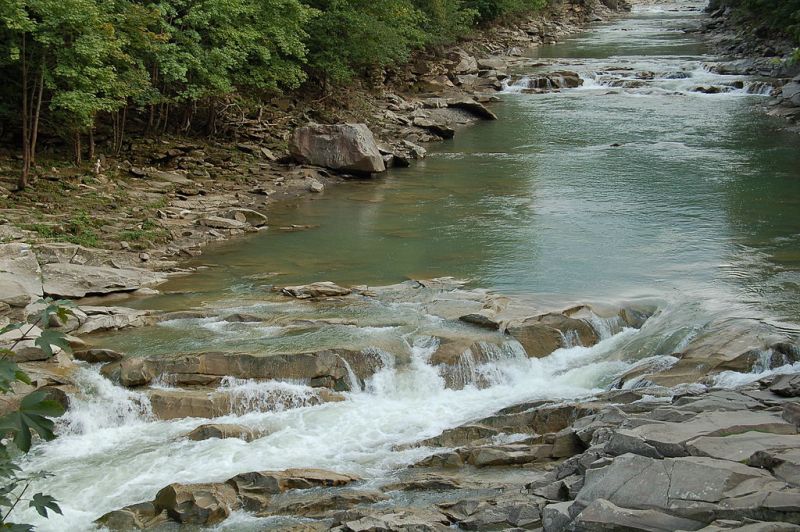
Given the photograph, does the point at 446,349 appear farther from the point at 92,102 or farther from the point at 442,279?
the point at 92,102

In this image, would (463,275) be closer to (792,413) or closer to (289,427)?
(289,427)

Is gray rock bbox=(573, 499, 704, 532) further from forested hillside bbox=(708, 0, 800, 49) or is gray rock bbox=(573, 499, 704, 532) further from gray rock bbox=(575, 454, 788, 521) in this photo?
forested hillside bbox=(708, 0, 800, 49)

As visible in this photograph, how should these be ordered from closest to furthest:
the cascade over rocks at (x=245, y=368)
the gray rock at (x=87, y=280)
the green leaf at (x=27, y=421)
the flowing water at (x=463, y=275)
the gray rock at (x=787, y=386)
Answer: the green leaf at (x=27, y=421)
the gray rock at (x=787, y=386)
the flowing water at (x=463, y=275)
the cascade over rocks at (x=245, y=368)
the gray rock at (x=87, y=280)

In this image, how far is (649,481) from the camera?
7461 millimetres

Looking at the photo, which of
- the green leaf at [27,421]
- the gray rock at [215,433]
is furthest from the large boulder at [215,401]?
the green leaf at [27,421]

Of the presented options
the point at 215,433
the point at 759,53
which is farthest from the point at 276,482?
the point at 759,53

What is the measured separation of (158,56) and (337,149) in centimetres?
606

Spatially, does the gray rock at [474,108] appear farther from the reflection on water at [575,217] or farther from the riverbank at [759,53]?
the riverbank at [759,53]

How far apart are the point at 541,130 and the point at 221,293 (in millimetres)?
18950

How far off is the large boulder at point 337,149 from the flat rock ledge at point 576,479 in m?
15.1

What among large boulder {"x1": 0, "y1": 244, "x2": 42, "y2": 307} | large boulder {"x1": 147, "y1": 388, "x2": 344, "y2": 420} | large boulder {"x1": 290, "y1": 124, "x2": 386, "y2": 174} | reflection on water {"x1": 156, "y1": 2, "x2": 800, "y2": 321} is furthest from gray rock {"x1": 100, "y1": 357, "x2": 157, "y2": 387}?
large boulder {"x1": 290, "y1": 124, "x2": 386, "y2": 174}

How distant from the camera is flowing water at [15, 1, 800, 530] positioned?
35.4ft

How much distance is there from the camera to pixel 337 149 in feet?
84.3

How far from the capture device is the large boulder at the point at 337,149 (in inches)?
1005
